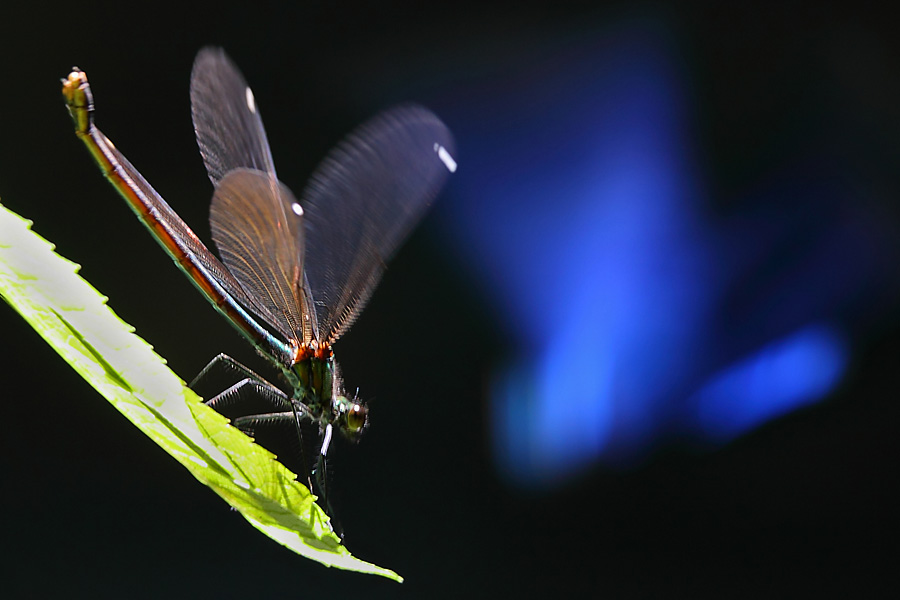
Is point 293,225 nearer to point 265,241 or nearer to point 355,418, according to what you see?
point 265,241

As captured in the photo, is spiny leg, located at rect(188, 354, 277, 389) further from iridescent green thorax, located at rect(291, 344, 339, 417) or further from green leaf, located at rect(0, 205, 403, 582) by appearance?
green leaf, located at rect(0, 205, 403, 582)

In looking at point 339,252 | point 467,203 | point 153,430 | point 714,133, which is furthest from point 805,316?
point 153,430

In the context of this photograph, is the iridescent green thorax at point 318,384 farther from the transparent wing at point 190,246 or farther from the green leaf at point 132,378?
the green leaf at point 132,378

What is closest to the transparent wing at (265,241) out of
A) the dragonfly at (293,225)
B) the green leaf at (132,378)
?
the dragonfly at (293,225)

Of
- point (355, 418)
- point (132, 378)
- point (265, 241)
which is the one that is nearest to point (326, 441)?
→ point (355, 418)

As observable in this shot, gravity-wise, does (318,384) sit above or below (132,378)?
above

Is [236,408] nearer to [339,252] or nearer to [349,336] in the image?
[349,336]

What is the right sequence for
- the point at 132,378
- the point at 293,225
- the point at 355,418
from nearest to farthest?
1. the point at 132,378
2. the point at 293,225
3. the point at 355,418
